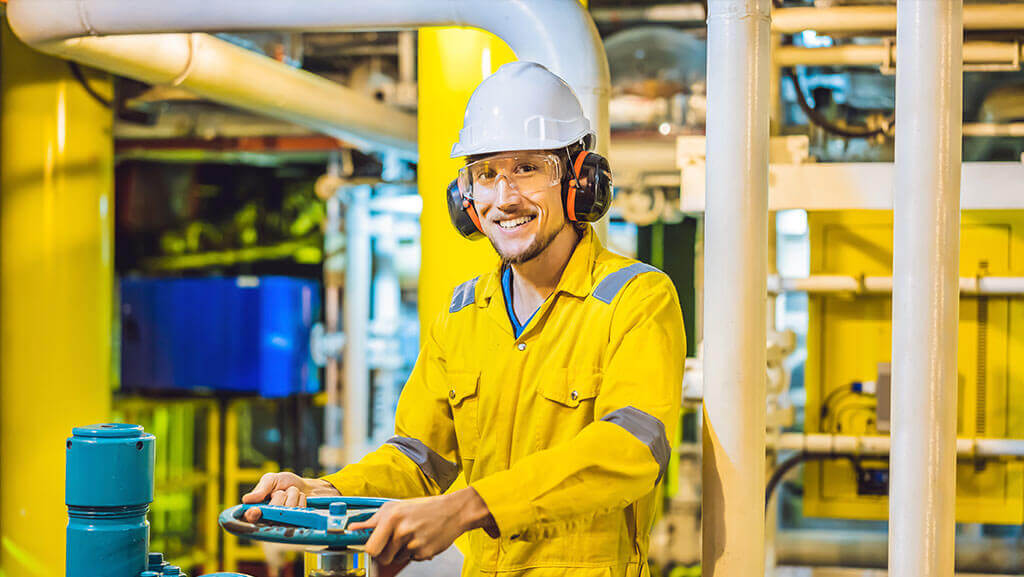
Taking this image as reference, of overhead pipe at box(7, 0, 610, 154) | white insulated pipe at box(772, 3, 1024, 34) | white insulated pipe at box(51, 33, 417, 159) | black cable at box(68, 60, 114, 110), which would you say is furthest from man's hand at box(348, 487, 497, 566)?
black cable at box(68, 60, 114, 110)

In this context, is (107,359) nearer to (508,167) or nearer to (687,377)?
(687,377)

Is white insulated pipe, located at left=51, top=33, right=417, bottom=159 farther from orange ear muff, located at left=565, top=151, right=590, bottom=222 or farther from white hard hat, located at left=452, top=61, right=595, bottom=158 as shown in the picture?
orange ear muff, located at left=565, top=151, right=590, bottom=222

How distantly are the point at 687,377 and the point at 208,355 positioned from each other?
2.85 m

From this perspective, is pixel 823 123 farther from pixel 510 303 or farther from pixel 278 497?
pixel 278 497

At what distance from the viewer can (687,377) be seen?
3330 mm

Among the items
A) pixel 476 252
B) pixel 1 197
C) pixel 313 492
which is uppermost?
pixel 1 197

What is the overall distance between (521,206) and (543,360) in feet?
0.91

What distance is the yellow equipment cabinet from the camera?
3354 millimetres

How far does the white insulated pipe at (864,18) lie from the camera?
351 cm

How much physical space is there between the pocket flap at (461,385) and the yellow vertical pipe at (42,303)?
279 cm

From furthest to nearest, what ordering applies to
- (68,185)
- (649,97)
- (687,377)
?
(649,97) < (68,185) < (687,377)

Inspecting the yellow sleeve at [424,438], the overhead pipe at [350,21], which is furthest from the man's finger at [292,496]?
the overhead pipe at [350,21]

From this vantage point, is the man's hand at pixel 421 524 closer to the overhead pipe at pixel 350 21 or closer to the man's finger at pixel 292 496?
the man's finger at pixel 292 496

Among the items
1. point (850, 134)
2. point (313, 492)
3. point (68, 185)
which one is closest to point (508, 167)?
point (313, 492)
